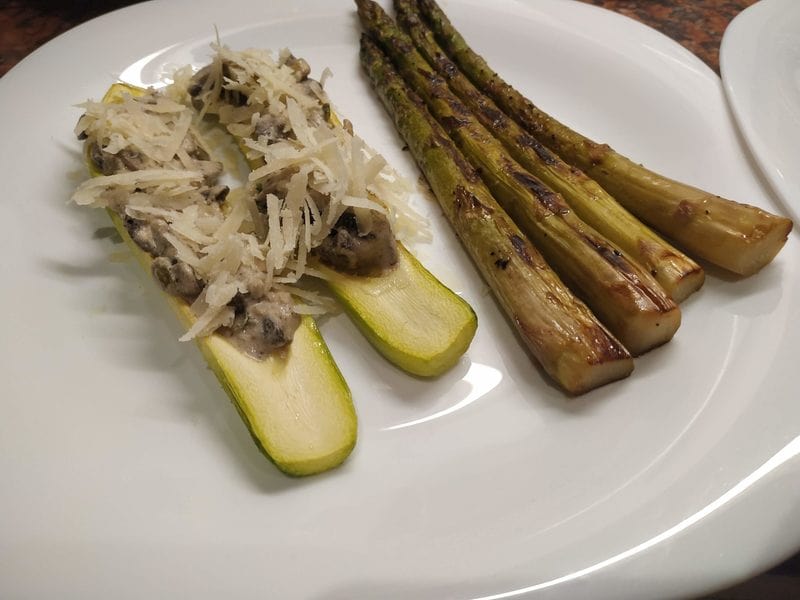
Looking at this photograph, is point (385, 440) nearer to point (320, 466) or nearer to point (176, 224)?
point (320, 466)

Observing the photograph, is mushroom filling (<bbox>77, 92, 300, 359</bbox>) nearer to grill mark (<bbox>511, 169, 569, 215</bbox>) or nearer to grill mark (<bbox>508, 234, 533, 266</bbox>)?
grill mark (<bbox>508, 234, 533, 266</bbox>)

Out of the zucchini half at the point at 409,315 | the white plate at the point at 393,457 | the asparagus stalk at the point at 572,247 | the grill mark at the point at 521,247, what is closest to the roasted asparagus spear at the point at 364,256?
the zucchini half at the point at 409,315

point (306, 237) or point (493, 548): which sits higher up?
point (306, 237)

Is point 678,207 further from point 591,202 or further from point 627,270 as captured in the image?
point 627,270

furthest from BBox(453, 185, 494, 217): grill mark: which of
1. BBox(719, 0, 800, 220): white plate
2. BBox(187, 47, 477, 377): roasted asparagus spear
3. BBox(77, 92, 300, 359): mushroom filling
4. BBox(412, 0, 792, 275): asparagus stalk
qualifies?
BBox(719, 0, 800, 220): white plate

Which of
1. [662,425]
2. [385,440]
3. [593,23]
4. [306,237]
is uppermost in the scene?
[593,23]

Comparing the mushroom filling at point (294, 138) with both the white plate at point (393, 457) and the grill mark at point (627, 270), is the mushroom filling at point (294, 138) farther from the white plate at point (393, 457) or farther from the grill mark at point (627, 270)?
the grill mark at point (627, 270)

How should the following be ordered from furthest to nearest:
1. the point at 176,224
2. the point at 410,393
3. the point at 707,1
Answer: the point at 707,1, the point at 176,224, the point at 410,393

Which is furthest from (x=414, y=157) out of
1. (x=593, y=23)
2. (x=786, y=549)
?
(x=786, y=549)
